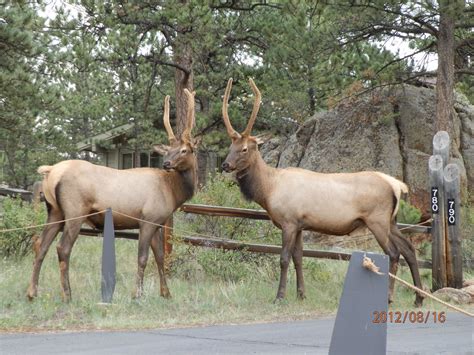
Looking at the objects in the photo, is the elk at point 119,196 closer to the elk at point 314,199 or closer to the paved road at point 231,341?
the elk at point 314,199

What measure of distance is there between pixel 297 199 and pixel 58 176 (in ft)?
10.6

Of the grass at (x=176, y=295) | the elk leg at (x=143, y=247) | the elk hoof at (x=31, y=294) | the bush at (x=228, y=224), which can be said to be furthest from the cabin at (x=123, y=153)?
the elk hoof at (x=31, y=294)

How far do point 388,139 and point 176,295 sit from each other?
28.7 ft

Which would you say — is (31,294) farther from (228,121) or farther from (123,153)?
(123,153)

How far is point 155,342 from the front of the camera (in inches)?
286

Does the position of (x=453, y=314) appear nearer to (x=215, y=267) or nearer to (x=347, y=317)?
(x=215, y=267)

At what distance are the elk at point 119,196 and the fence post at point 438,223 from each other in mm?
3634

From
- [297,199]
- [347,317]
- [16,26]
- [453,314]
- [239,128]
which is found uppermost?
[16,26]

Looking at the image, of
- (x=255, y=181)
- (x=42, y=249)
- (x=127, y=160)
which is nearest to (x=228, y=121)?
(x=255, y=181)

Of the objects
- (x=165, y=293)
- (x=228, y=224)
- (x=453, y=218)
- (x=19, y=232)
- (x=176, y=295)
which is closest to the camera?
(x=165, y=293)

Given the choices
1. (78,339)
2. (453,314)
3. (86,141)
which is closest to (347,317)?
(78,339)

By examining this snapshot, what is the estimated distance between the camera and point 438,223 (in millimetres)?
11227

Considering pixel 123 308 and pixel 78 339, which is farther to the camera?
pixel 123 308

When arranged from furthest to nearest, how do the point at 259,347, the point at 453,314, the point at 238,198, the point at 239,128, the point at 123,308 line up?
the point at 239,128, the point at 238,198, the point at 453,314, the point at 123,308, the point at 259,347
